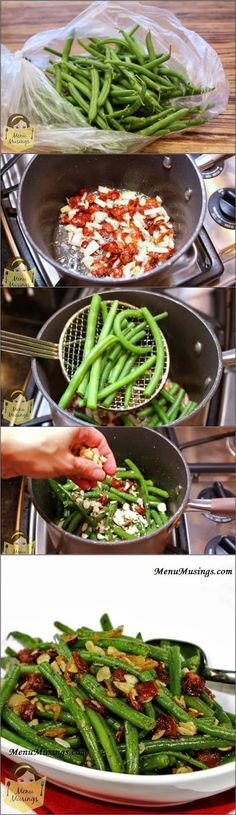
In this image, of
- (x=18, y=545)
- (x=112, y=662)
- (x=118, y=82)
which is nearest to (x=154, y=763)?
(x=112, y=662)

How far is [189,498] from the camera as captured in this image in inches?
45.8

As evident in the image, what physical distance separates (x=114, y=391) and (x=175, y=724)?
455mm

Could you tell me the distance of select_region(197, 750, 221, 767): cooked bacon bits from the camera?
110 centimetres

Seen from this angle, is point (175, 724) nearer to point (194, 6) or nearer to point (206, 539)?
point (206, 539)

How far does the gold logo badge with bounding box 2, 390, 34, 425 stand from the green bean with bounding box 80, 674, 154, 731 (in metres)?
A: 0.36

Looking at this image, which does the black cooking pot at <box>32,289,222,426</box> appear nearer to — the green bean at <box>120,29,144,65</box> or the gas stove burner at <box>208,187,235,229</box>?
the gas stove burner at <box>208,187,235,229</box>

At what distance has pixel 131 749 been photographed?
42.4 inches

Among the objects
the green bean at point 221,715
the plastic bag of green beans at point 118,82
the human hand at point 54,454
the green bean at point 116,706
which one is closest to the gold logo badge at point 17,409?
the human hand at point 54,454

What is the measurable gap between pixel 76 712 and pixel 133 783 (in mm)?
115

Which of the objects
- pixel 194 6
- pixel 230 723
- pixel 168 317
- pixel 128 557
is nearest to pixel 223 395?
pixel 168 317

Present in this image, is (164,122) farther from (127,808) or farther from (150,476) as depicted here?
(127,808)

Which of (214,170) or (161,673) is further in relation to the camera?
(214,170)

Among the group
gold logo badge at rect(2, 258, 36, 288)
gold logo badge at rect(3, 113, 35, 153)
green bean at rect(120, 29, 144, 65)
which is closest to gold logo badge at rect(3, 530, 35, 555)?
gold logo badge at rect(2, 258, 36, 288)

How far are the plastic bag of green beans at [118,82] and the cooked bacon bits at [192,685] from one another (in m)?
0.94
